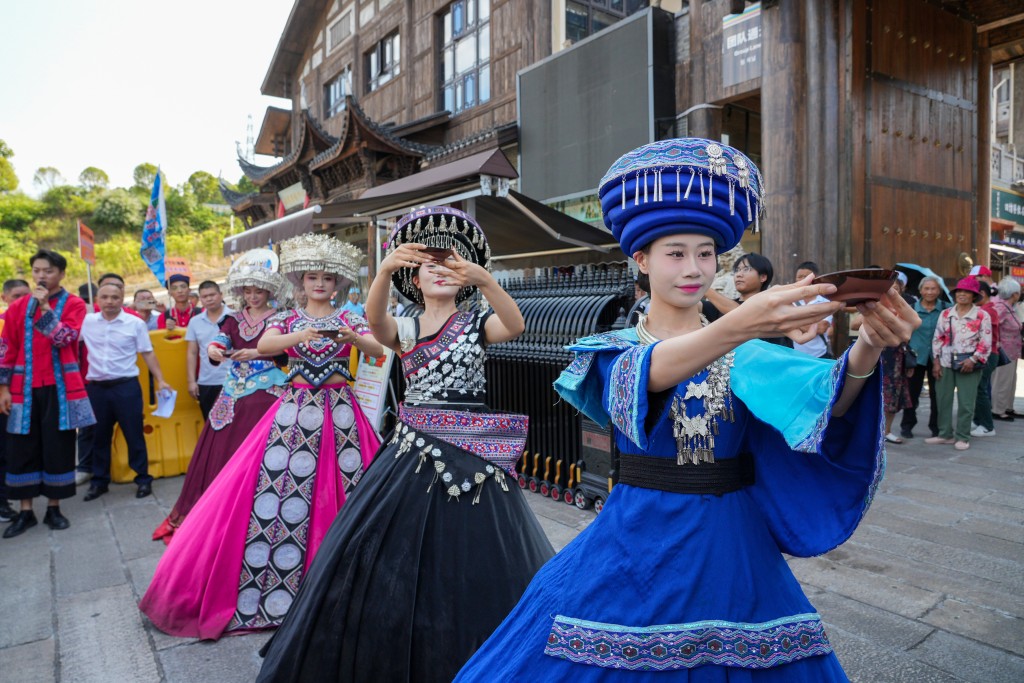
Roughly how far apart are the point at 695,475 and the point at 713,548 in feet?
0.52

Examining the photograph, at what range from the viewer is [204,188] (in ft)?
165

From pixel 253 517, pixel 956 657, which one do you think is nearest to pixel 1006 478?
pixel 956 657

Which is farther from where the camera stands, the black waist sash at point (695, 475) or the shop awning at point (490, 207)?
the shop awning at point (490, 207)

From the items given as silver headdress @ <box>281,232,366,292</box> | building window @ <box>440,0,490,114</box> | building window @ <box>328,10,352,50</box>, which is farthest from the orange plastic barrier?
building window @ <box>328,10,352,50</box>

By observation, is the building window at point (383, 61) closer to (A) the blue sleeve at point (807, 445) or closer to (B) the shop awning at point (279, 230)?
(B) the shop awning at point (279, 230)

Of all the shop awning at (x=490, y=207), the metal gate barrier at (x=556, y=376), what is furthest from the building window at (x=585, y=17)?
the metal gate barrier at (x=556, y=376)

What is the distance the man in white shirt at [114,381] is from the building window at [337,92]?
13.4 metres

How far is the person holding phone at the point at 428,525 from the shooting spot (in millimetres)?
2275

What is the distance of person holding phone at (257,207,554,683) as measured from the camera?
2275 mm

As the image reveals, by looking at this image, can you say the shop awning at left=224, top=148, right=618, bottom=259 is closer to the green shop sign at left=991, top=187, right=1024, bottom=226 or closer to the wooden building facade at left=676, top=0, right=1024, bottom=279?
the wooden building facade at left=676, top=0, right=1024, bottom=279

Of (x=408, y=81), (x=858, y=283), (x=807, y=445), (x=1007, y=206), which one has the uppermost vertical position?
(x=408, y=81)

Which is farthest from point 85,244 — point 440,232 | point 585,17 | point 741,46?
point 741,46

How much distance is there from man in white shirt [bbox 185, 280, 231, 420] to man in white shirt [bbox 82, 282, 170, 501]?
30 centimetres

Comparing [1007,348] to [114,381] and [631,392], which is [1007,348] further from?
[114,381]
